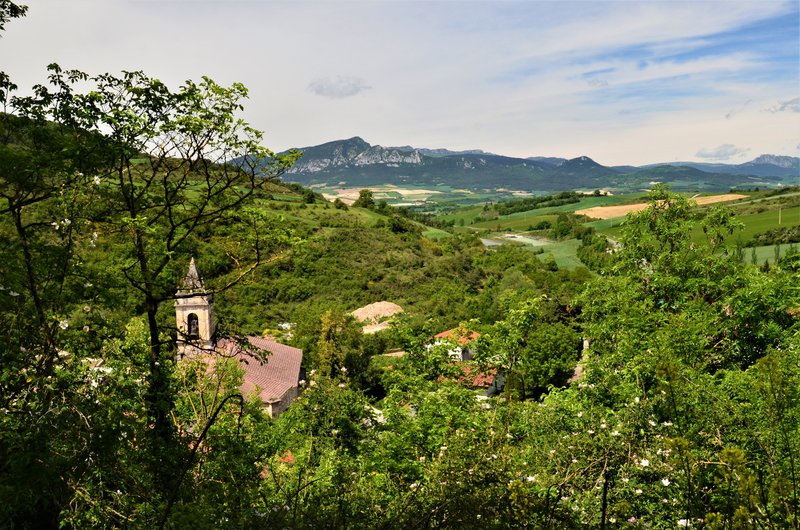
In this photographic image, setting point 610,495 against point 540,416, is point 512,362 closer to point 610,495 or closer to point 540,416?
point 540,416

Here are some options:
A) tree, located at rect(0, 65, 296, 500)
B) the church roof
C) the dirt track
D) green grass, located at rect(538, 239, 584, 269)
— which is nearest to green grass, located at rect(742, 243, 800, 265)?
green grass, located at rect(538, 239, 584, 269)

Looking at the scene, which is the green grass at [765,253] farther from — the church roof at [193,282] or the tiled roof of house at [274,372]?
the church roof at [193,282]

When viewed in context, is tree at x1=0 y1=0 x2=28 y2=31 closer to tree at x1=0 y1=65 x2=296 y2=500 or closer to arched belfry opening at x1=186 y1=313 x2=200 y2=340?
tree at x1=0 y1=65 x2=296 y2=500

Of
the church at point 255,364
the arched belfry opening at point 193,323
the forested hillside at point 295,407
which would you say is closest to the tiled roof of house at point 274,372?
the church at point 255,364

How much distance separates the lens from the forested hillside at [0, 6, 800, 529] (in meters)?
4.45

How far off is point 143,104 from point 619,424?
812 centimetres

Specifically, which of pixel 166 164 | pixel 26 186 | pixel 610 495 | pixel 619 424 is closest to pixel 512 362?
pixel 619 424

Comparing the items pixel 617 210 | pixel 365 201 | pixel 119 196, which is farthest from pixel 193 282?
pixel 617 210

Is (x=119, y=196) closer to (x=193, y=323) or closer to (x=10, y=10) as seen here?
(x=10, y=10)

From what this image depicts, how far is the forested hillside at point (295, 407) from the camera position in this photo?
4445 mm

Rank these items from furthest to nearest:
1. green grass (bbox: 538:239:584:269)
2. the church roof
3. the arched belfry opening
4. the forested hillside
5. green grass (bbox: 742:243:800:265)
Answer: green grass (bbox: 538:239:584:269) → green grass (bbox: 742:243:800:265) → the arched belfry opening → the church roof → the forested hillside

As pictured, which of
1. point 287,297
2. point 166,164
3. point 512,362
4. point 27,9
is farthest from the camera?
point 287,297

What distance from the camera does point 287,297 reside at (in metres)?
51.9

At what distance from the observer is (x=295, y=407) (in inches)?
432
